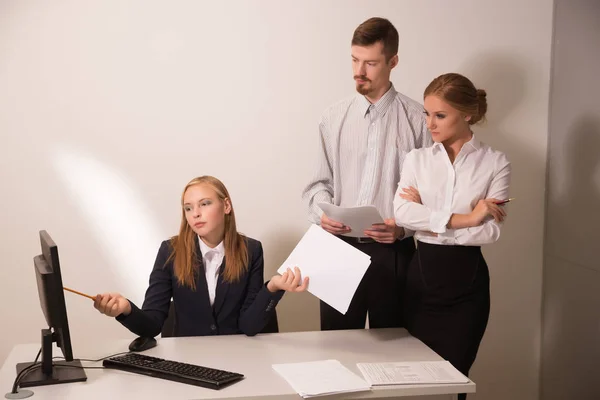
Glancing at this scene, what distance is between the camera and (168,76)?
150 inches

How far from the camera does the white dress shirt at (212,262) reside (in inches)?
120

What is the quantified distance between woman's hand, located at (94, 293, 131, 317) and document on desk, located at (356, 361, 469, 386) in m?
0.85

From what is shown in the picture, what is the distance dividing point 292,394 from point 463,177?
1.16 metres

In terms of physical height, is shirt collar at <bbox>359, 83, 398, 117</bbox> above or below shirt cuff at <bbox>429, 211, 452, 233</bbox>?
above

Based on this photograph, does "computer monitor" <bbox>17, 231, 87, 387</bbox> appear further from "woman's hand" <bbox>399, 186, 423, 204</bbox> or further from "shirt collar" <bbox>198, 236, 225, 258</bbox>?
"woman's hand" <bbox>399, 186, 423, 204</bbox>

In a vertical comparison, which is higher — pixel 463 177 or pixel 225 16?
pixel 225 16

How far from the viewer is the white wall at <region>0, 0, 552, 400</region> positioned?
375 centimetres

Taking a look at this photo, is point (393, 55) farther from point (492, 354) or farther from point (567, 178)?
point (492, 354)

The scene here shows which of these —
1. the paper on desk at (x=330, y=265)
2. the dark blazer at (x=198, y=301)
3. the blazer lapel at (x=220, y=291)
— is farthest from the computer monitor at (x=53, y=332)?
the paper on desk at (x=330, y=265)

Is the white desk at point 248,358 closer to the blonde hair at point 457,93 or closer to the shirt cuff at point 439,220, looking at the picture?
the shirt cuff at point 439,220

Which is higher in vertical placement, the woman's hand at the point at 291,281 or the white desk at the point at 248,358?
the woman's hand at the point at 291,281

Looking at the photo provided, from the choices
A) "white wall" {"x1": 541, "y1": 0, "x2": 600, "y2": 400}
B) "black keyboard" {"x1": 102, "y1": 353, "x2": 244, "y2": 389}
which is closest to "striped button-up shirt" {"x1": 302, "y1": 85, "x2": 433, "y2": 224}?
"white wall" {"x1": 541, "y1": 0, "x2": 600, "y2": 400}

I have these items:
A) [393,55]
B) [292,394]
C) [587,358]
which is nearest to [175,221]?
[393,55]

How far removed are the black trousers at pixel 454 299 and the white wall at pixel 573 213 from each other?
807 millimetres
